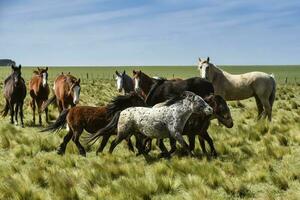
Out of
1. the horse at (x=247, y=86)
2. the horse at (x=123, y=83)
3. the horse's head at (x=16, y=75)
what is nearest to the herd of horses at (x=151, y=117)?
the horse's head at (x=16, y=75)

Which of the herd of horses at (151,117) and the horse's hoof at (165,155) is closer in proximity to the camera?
the herd of horses at (151,117)

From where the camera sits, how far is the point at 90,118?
9078mm

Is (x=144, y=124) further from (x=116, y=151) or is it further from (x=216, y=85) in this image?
(x=216, y=85)

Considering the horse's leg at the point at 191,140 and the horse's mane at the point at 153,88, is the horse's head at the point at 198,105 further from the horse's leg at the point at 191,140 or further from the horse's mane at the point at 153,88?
the horse's mane at the point at 153,88

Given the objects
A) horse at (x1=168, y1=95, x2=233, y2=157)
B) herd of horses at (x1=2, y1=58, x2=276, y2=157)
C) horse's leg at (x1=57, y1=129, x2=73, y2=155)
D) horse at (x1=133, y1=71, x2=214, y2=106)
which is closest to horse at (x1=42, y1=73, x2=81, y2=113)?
herd of horses at (x1=2, y1=58, x2=276, y2=157)

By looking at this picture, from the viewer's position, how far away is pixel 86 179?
23.1 ft

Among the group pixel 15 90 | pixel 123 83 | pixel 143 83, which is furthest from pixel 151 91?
pixel 15 90

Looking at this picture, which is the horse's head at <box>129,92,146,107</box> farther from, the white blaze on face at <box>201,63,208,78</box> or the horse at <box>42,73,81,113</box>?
the white blaze on face at <box>201,63,208,78</box>

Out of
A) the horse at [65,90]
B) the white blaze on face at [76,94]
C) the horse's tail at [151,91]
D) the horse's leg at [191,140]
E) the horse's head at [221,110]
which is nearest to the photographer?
the horse's leg at [191,140]

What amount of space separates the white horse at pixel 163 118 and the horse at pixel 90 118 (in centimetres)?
77

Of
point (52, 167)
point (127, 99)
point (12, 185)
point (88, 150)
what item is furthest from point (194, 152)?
point (12, 185)

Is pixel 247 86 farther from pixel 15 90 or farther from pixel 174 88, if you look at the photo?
pixel 15 90

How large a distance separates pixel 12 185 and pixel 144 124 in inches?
111

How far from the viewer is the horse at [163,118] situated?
8.28m
